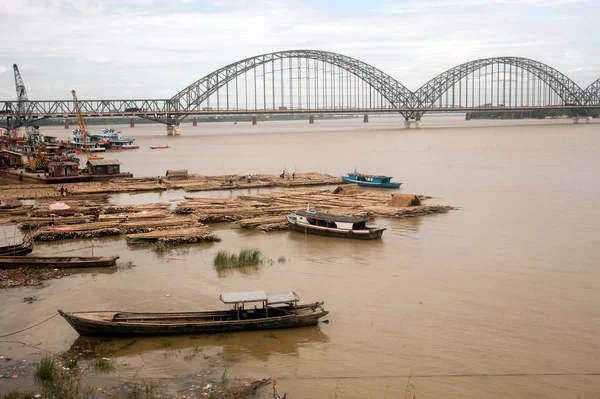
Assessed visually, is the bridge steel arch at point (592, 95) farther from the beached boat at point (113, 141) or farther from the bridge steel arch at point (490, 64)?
the beached boat at point (113, 141)

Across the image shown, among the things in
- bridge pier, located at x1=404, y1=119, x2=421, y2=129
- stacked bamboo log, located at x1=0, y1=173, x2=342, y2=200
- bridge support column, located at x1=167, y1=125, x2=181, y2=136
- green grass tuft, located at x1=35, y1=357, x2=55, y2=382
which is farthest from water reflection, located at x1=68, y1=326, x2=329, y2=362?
bridge pier, located at x1=404, y1=119, x2=421, y2=129

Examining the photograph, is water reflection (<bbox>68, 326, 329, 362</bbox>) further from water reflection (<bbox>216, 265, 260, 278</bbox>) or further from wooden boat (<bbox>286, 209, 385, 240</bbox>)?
wooden boat (<bbox>286, 209, 385, 240</bbox>)

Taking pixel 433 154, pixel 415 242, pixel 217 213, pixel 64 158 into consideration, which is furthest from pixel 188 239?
pixel 433 154

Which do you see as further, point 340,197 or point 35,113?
point 35,113

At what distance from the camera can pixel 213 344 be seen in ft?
42.5

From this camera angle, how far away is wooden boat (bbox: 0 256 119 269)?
18.5 meters

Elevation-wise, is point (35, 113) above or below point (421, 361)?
above

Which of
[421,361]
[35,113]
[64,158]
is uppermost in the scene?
[35,113]

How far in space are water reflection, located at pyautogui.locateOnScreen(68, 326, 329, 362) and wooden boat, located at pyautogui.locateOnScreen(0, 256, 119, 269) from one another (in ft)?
18.9

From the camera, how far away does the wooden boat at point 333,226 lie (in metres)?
22.7

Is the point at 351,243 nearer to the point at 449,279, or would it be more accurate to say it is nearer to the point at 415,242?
A: the point at 415,242

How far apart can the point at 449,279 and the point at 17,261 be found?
1302cm

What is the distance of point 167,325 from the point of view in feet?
42.5

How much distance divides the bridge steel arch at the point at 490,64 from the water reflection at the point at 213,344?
136244 millimetres
